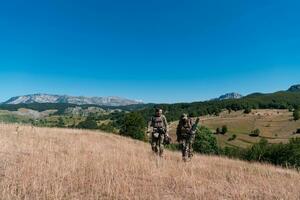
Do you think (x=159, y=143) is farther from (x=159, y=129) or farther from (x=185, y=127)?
(x=185, y=127)

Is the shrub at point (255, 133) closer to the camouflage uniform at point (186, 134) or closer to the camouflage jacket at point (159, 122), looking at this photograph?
the camouflage uniform at point (186, 134)

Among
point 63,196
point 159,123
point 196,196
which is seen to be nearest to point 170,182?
point 196,196

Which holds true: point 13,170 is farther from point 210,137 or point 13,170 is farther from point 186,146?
point 210,137

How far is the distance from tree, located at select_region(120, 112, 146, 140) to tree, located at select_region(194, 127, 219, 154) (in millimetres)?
9187

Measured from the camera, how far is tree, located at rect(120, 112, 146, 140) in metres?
62.3

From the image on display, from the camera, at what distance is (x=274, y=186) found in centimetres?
1083

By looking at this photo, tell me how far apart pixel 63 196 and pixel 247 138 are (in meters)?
159

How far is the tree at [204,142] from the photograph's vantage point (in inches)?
2317

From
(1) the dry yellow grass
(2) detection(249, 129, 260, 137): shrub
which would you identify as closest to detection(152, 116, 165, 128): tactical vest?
(1) the dry yellow grass

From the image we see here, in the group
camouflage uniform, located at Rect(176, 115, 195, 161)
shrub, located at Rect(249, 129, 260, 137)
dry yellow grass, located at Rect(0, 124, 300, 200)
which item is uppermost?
camouflage uniform, located at Rect(176, 115, 195, 161)

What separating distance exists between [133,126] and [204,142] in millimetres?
12022

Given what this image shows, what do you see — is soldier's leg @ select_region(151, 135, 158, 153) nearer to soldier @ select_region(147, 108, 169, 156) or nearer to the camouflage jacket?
soldier @ select_region(147, 108, 169, 156)

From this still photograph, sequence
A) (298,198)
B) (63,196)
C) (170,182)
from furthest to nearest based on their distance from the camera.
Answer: (170,182) → (298,198) → (63,196)

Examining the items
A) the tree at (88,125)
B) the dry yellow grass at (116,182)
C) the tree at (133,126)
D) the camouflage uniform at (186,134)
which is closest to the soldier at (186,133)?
the camouflage uniform at (186,134)
